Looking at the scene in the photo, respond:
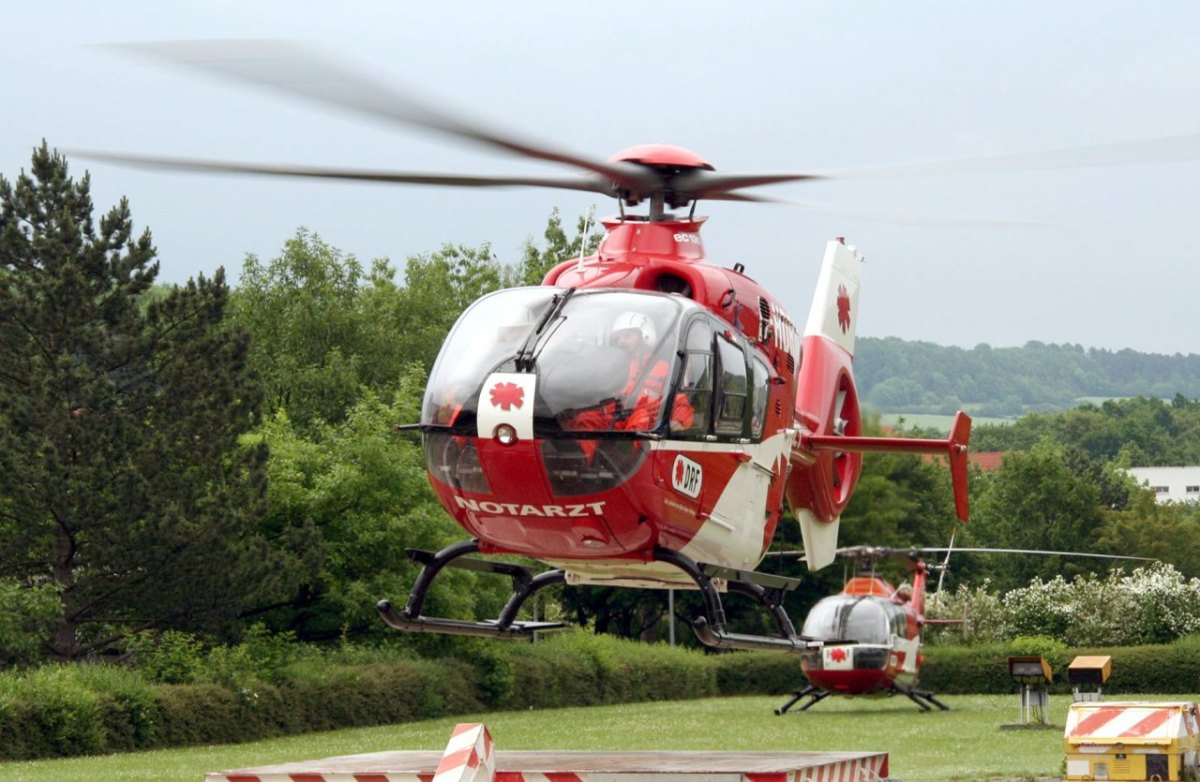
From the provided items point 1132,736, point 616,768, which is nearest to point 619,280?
point 616,768

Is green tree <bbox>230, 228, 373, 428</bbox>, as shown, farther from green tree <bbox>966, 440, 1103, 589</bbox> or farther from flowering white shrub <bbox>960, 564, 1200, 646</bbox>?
green tree <bbox>966, 440, 1103, 589</bbox>

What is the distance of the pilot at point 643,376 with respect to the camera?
10016mm

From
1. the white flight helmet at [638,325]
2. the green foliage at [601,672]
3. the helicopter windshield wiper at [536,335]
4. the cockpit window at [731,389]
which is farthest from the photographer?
the green foliage at [601,672]

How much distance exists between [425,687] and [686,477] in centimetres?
2277

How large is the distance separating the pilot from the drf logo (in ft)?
0.85

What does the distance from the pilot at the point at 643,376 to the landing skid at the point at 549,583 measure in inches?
42.6

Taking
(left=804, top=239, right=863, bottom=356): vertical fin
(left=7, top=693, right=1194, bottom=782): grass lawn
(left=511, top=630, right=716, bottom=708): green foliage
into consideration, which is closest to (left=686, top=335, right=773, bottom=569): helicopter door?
(left=804, top=239, right=863, bottom=356): vertical fin

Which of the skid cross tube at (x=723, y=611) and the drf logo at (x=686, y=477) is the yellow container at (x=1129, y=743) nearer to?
the skid cross tube at (x=723, y=611)

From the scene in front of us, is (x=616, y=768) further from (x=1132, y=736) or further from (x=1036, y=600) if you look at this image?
(x=1036, y=600)

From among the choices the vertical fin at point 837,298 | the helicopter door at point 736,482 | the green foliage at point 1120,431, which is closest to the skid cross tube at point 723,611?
the helicopter door at point 736,482

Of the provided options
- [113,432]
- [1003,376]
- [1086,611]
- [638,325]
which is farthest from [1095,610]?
[1003,376]

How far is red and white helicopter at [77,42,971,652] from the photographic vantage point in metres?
9.98

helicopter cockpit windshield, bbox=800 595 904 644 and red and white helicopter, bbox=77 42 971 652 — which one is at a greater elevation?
red and white helicopter, bbox=77 42 971 652

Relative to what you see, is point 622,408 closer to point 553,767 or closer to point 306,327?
point 553,767
